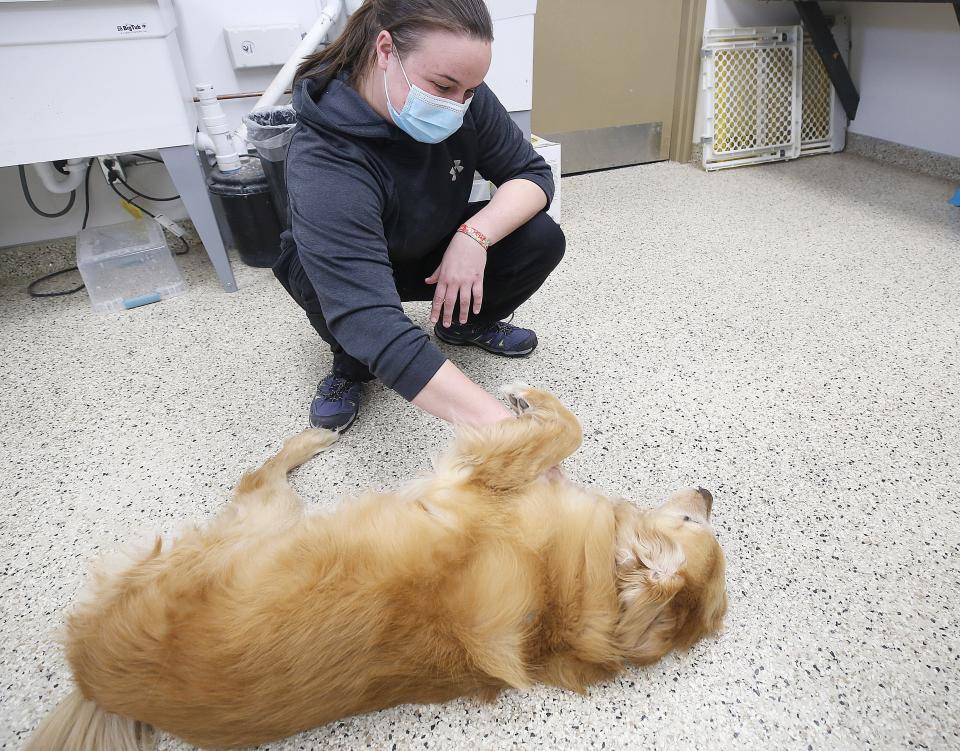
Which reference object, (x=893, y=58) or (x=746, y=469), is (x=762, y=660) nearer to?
(x=746, y=469)

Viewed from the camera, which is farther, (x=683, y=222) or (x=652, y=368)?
(x=683, y=222)

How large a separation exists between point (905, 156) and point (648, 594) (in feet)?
9.39

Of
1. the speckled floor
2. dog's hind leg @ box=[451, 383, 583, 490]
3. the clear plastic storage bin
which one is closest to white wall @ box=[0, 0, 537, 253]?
the speckled floor

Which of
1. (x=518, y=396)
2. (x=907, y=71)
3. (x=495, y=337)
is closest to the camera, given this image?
(x=518, y=396)

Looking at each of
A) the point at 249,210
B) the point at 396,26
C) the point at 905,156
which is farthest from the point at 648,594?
the point at 905,156

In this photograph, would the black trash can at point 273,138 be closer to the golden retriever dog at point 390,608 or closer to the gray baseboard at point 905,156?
the golden retriever dog at point 390,608

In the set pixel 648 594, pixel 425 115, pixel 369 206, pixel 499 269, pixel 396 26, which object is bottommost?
pixel 648 594

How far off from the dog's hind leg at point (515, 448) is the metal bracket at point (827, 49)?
2.72 metres

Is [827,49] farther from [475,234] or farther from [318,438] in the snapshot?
[318,438]

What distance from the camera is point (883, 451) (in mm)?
1169

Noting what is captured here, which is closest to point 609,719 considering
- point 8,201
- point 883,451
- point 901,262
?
point 883,451

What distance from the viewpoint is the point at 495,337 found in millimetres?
1504

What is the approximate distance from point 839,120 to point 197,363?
10.3 feet

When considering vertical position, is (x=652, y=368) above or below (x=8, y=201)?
below
